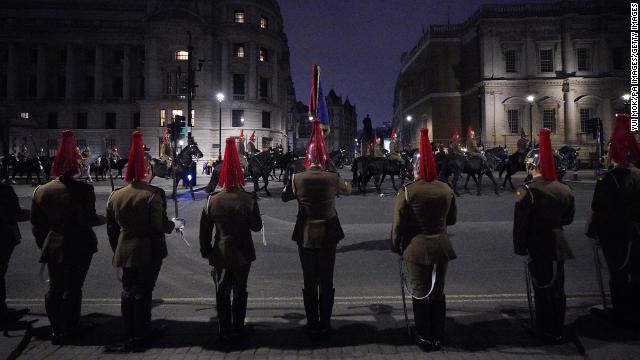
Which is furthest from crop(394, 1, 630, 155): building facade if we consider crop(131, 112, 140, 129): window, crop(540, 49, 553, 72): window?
crop(131, 112, 140, 129): window

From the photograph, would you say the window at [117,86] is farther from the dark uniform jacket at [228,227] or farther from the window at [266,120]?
the dark uniform jacket at [228,227]

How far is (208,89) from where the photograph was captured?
54.4 m

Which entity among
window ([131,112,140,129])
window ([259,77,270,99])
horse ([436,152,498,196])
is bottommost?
horse ([436,152,498,196])

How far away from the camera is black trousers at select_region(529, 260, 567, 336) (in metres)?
4.26

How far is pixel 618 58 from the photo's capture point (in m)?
48.1

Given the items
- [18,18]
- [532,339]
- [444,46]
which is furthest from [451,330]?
[18,18]

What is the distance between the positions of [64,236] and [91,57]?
67.4 meters

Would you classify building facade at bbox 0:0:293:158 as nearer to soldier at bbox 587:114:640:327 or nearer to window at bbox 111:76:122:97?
window at bbox 111:76:122:97

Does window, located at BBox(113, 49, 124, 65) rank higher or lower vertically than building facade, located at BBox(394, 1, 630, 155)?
higher

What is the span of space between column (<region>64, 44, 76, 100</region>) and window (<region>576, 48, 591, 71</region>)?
208 feet

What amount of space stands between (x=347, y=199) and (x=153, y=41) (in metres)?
44.8

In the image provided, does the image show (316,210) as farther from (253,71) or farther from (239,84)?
(239,84)

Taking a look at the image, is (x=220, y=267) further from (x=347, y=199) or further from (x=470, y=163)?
(x=470, y=163)

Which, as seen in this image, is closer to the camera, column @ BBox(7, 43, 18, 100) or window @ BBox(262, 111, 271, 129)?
window @ BBox(262, 111, 271, 129)
